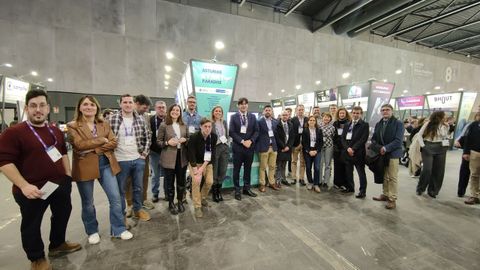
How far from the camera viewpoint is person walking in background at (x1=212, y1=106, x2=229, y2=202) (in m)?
3.37

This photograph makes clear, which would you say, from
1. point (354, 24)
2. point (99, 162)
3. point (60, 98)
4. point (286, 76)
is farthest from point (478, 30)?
point (60, 98)

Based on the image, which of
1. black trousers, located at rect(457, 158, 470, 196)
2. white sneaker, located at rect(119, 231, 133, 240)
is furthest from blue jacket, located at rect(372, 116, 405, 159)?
white sneaker, located at rect(119, 231, 133, 240)

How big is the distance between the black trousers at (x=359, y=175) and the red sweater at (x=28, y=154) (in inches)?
155

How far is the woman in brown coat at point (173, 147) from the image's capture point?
2861mm

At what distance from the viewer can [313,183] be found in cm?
412

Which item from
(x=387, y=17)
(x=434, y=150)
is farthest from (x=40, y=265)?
(x=387, y=17)

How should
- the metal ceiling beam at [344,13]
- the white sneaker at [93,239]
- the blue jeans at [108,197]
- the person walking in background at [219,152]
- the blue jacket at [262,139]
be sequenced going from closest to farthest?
1. the blue jeans at [108,197]
2. the white sneaker at [93,239]
3. the person walking in background at [219,152]
4. the blue jacket at [262,139]
5. the metal ceiling beam at [344,13]

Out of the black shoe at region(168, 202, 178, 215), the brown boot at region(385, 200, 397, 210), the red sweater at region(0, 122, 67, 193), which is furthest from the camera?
the brown boot at region(385, 200, 397, 210)

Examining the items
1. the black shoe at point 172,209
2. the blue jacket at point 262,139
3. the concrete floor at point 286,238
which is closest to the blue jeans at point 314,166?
the concrete floor at point 286,238

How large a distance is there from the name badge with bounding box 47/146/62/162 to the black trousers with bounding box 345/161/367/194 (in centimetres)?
390

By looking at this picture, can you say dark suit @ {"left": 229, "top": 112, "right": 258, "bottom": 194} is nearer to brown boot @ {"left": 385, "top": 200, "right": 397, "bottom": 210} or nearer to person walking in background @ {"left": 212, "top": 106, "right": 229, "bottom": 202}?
person walking in background @ {"left": 212, "top": 106, "right": 229, "bottom": 202}

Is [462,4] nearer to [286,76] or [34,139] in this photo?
[286,76]

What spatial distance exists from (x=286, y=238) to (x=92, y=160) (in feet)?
6.93

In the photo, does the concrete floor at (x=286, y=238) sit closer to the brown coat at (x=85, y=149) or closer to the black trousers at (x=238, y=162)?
the black trousers at (x=238, y=162)
